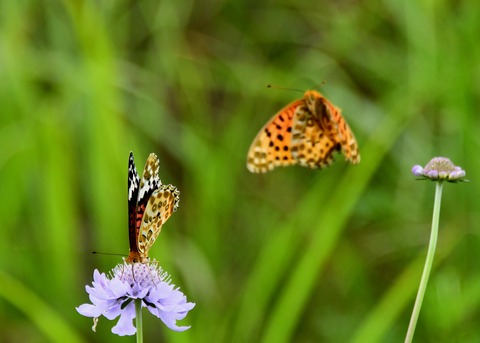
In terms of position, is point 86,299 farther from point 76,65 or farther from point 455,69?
point 455,69

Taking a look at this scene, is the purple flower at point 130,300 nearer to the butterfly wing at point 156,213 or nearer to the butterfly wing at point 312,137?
the butterfly wing at point 156,213

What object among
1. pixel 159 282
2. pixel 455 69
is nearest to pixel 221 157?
pixel 455 69

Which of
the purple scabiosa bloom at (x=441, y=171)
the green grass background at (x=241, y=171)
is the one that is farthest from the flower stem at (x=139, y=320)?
the green grass background at (x=241, y=171)

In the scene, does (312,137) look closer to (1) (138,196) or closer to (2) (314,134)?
(2) (314,134)

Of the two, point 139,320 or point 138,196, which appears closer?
point 139,320

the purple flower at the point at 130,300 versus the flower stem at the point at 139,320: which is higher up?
the purple flower at the point at 130,300

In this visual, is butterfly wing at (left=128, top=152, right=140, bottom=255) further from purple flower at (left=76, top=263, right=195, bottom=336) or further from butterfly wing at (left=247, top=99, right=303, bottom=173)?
butterfly wing at (left=247, top=99, right=303, bottom=173)

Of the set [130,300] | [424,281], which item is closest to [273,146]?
[130,300]
